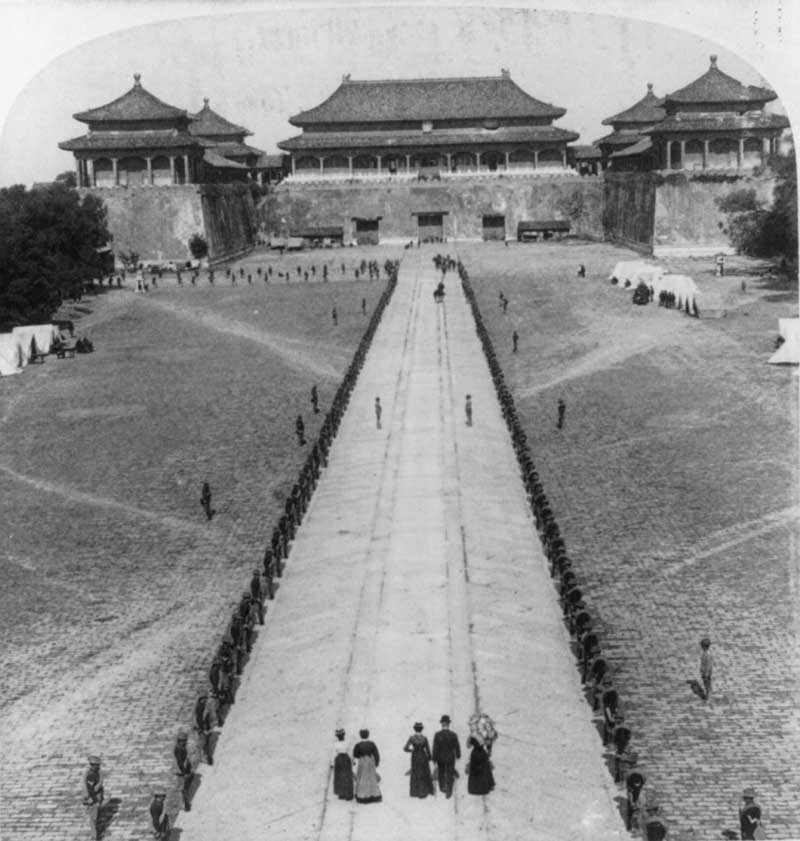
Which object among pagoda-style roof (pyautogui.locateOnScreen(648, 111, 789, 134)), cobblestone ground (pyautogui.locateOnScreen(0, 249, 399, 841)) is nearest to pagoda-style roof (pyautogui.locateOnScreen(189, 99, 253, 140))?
pagoda-style roof (pyautogui.locateOnScreen(648, 111, 789, 134))

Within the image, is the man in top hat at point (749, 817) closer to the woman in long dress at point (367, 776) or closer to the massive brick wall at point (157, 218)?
the woman in long dress at point (367, 776)

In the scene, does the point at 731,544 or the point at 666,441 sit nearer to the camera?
the point at 731,544

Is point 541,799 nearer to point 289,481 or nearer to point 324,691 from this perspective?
point 324,691

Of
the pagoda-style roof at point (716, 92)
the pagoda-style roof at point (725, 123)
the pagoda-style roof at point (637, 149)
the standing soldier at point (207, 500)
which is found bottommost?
the standing soldier at point (207, 500)

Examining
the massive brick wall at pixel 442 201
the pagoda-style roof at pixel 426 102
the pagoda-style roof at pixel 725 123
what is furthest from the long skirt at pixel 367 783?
the pagoda-style roof at pixel 426 102

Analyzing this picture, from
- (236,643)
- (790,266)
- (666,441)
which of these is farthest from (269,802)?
(790,266)
